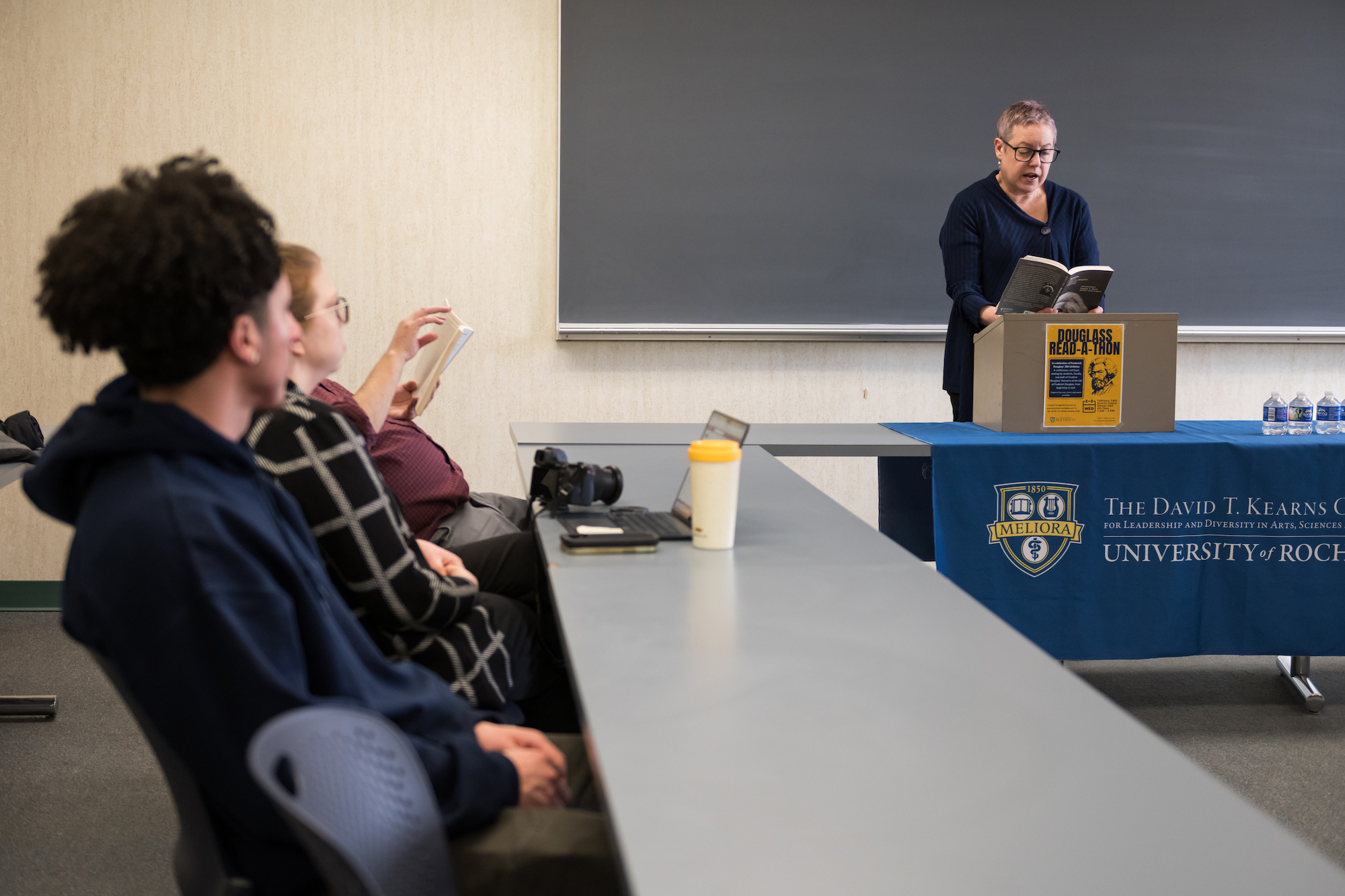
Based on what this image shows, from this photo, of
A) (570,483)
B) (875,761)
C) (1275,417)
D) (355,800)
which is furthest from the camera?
(1275,417)

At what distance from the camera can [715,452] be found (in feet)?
4.78

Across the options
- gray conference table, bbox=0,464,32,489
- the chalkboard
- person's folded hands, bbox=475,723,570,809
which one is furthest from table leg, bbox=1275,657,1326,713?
gray conference table, bbox=0,464,32,489

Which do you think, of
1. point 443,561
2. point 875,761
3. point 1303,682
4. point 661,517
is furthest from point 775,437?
point 875,761

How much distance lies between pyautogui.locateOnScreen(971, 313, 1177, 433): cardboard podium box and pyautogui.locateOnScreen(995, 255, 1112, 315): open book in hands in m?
0.08

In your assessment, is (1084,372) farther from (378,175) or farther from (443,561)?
(378,175)

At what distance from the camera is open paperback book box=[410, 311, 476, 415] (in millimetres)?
2221

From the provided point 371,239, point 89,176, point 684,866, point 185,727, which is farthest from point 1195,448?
point 89,176

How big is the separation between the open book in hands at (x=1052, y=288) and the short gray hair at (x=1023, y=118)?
0.63 metres

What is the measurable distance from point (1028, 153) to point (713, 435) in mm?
1856

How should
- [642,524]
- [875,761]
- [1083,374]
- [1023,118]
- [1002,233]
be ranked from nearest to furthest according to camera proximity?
[875,761] → [642,524] → [1083,374] → [1023,118] → [1002,233]

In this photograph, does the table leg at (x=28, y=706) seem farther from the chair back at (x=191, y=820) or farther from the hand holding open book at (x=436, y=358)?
the chair back at (x=191, y=820)

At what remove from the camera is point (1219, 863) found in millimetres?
638

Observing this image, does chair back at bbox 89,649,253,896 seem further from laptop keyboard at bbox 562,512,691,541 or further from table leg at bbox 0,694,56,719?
table leg at bbox 0,694,56,719

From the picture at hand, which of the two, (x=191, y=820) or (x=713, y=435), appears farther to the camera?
(x=713, y=435)
